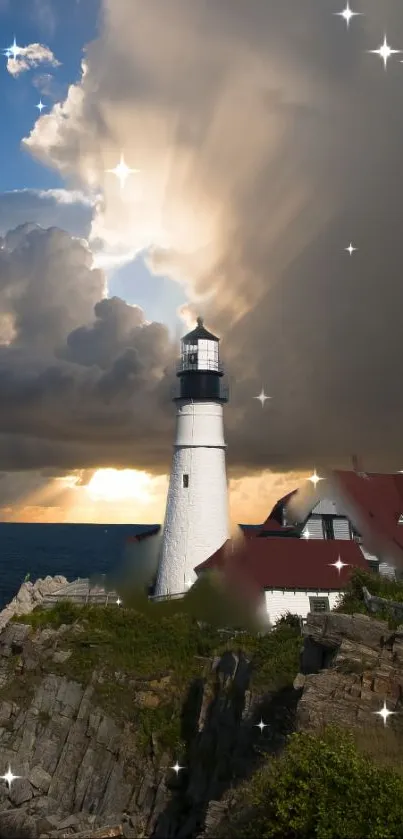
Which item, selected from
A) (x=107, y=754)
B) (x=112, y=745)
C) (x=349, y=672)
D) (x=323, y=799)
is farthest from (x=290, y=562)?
(x=323, y=799)

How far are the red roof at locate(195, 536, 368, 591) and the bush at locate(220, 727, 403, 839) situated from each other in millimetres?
22114

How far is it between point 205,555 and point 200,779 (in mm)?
16320

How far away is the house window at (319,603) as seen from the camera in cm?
3581

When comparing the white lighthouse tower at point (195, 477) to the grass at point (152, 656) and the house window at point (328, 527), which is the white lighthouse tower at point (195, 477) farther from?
the house window at point (328, 527)

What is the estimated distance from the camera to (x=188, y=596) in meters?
39.5

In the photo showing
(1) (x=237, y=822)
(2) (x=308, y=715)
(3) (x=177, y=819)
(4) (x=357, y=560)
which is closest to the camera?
(1) (x=237, y=822)

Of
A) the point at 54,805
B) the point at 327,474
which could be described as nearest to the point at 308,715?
the point at 54,805

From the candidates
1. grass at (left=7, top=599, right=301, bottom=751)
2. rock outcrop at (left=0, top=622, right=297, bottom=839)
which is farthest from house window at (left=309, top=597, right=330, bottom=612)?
rock outcrop at (left=0, top=622, right=297, bottom=839)

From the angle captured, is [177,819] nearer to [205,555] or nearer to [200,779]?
[200,779]

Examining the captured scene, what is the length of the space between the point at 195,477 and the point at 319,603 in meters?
10.6

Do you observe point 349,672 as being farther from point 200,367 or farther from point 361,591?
point 200,367

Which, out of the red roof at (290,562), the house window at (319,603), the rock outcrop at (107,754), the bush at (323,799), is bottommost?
the bush at (323,799)

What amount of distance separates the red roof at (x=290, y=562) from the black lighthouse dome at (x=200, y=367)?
9334 mm

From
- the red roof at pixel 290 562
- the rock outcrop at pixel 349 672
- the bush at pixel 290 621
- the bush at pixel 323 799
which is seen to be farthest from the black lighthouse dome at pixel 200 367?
the bush at pixel 323 799
